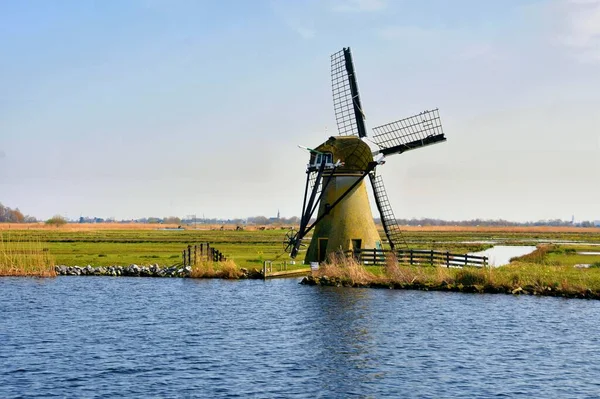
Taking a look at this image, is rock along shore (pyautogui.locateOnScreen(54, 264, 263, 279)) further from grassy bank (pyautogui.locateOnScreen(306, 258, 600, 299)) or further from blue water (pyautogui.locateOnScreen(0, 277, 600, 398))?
grassy bank (pyautogui.locateOnScreen(306, 258, 600, 299))

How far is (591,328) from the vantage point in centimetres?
3597

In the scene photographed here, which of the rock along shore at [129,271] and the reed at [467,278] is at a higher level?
the rock along shore at [129,271]

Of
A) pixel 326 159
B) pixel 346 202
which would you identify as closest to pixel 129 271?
pixel 326 159

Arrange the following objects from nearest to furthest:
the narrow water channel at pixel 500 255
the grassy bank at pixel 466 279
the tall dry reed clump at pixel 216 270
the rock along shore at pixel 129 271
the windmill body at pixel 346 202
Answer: the grassy bank at pixel 466 279 → the windmill body at pixel 346 202 → the tall dry reed clump at pixel 216 270 → the rock along shore at pixel 129 271 → the narrow water channel at pixel 500 255

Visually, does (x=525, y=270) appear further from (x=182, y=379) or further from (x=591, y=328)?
(x=182, y=379)

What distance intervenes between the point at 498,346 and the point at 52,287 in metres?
33.9

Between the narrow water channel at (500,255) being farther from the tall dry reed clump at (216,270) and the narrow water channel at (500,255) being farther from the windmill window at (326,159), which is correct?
the tall dry reed clump at (216,270)

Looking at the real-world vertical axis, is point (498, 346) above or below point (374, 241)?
below

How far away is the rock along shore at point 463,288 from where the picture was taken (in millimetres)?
46584

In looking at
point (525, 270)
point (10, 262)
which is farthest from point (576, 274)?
point (10, 262)

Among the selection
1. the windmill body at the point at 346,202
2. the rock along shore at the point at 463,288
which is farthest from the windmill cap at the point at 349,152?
the rock along shore at the point at 463,288

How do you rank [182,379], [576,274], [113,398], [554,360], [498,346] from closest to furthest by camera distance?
1. [113,398]
2. [182,379]
3. [554,360]
4. [498,346]
5. [576,274]

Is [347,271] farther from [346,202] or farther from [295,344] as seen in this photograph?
[295,344]

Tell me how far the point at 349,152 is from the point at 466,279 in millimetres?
13960
